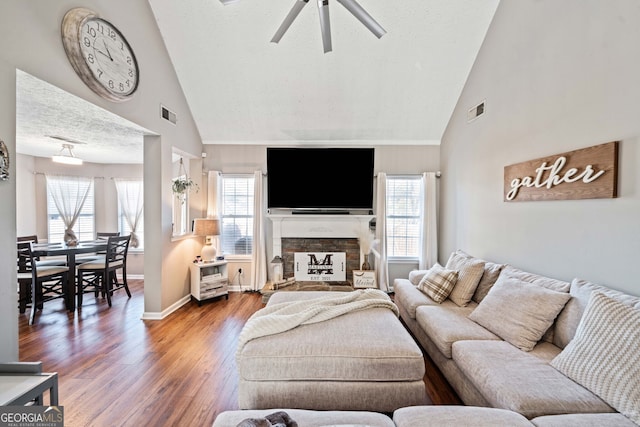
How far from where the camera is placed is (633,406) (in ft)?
4.10

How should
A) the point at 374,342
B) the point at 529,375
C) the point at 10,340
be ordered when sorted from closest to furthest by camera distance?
the point at 529,375, the point at 10,340, the point at 374,342

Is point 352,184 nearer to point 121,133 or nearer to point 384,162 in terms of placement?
point 384,162

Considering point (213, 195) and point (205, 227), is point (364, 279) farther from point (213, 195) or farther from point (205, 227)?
point (213, 195)

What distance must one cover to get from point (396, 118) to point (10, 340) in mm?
4743

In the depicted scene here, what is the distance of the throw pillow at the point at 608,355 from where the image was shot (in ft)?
4.26

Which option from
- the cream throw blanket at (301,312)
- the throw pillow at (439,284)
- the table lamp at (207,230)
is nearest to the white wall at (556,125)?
the throw pillow at (439,284)

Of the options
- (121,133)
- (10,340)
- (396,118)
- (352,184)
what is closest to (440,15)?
(396,118)

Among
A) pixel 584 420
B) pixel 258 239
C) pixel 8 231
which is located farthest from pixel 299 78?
pixel 584 420

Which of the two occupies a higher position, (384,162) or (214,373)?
(384,162)

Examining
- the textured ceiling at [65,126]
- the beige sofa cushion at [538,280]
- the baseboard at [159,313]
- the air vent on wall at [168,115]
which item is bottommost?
the baseboard at [159,313]

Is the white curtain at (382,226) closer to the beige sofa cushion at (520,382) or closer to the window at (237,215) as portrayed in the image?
the window at (237,215)

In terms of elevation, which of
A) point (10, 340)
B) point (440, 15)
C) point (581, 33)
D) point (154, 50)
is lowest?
point (10, 340)

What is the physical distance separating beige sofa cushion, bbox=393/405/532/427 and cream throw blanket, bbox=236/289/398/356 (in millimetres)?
939

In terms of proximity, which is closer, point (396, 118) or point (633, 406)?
point (633, 406)
